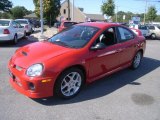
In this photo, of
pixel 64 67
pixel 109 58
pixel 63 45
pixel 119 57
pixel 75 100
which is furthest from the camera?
pixel 119 57

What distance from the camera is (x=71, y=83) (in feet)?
16.2

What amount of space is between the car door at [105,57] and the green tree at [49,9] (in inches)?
1671

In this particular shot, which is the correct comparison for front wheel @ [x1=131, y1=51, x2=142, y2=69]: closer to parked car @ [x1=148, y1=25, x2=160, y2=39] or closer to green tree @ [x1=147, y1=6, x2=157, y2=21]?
parked car @ [x1=148, y1=25, x2=160, y2=39]

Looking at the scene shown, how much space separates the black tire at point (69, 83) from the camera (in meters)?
4.62

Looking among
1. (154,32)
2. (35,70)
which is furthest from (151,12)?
(35,70)

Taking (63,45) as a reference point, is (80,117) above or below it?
below

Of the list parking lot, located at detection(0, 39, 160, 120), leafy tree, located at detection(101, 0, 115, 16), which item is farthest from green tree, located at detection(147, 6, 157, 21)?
parking lot, located at detection(0, 39, 160, 120)

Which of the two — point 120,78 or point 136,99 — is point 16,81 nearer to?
point 136,99

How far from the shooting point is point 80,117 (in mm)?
4156

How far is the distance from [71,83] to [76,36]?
1274mm

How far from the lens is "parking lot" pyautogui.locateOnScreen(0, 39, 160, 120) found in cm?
422

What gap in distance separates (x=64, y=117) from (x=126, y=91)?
198 cm

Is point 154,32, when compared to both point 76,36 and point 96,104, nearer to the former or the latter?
point 76,36

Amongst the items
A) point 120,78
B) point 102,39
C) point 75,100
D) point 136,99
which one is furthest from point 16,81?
point 120,78
